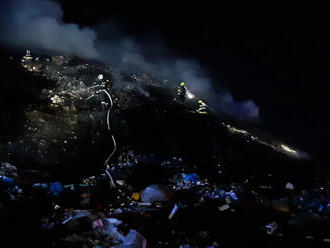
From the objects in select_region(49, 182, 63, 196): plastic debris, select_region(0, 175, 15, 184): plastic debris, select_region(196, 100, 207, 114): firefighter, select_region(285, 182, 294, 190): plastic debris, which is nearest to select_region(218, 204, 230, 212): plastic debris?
select_region(285, 182, 294, 190): plastic debris

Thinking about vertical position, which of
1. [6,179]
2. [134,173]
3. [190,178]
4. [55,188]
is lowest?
[6,179]

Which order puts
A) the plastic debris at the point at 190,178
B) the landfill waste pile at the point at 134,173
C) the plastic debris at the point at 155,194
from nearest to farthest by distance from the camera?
1. the landfill waste pile at the point at 134,173
2. the plastic debris at the point at 155,194
3. the plastic debris at the point at 190,178

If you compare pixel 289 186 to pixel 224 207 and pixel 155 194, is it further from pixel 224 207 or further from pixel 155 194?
pixel 155 194

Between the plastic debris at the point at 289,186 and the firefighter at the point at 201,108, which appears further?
the firefighter at the point at 201,108

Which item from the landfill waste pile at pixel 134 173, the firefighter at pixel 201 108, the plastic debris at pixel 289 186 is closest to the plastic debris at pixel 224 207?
the landfill waste pile at pixel 134 173

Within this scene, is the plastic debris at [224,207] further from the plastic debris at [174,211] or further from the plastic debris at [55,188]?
the plastic debris at [55,188]

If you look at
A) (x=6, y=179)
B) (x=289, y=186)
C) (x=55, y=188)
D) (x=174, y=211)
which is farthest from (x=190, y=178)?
(x=6, y=179)

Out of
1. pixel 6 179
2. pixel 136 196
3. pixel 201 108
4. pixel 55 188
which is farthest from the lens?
pixel 201 108

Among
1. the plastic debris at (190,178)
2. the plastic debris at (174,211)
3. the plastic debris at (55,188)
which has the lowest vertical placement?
the plastic debris at (55,188)

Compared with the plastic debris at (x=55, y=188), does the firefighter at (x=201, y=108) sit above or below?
above
